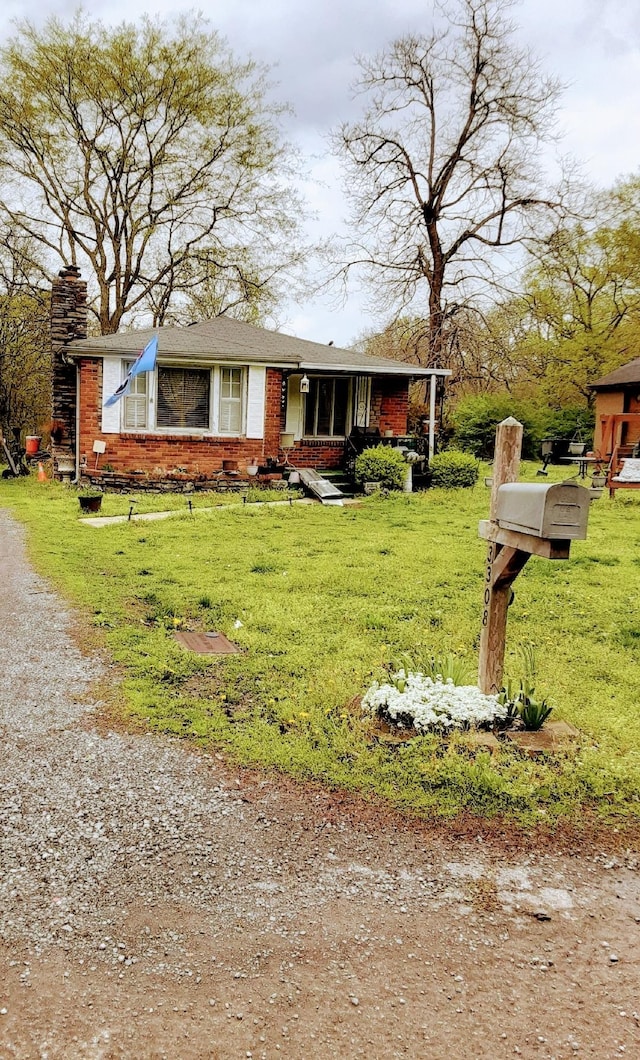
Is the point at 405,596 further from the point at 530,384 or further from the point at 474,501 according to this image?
the point at 530,384

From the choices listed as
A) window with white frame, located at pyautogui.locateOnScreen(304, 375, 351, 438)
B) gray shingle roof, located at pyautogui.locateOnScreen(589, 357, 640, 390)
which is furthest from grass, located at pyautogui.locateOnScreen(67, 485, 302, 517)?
gray shingle roof, located at pyautogui.locateOnScreen(589, 357, 640, 390)

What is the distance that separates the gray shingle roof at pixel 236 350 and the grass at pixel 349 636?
4836 mm

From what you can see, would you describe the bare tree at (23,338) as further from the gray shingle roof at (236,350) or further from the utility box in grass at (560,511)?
the utility box in grass at (560,511)

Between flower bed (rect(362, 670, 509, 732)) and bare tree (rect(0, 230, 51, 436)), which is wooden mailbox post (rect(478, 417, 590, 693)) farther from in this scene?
bare tree (rect(0, 230, 51, 436))

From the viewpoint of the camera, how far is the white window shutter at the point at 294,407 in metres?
16.1

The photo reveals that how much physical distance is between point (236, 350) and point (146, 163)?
1341 cm

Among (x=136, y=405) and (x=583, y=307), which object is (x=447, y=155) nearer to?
(x=583, y=307)

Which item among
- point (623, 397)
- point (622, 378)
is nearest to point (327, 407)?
point (622, 378)

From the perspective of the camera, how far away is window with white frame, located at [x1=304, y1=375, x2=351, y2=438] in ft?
53.8

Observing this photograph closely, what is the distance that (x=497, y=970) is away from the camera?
2.29m

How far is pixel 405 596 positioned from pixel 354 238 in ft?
65.0

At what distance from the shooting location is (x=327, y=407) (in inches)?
653

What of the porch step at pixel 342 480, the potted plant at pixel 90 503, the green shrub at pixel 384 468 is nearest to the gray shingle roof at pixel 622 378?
the green shrub at pixel 384 468

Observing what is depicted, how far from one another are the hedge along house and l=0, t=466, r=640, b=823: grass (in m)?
4.21
